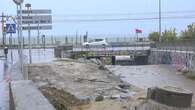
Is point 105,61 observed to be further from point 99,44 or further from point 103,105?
point 103,105

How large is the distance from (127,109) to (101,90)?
850cm

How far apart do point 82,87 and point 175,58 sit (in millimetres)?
31248

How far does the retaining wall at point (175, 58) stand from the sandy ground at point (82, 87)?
1153 centimetres

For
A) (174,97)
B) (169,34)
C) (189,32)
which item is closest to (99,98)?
(174,97)

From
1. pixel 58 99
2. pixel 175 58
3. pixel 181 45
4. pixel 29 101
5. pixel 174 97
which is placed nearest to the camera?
pixel 29 101

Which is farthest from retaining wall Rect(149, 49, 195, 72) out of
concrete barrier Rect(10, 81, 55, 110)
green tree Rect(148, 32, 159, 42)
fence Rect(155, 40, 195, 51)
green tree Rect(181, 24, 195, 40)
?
concrete barrier Rect(10, 81, 55, 110)

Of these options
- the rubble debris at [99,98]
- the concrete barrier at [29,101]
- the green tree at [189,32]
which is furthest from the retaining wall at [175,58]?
the concrete barrier at [29,101]

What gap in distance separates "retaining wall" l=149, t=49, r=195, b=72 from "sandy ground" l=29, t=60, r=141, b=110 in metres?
11.5

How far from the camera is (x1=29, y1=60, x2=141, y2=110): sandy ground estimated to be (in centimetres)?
2183

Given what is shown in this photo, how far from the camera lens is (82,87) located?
31219 mm

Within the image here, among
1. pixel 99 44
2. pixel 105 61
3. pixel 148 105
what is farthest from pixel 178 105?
pixel 99 44

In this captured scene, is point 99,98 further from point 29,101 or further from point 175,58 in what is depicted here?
point 175,58

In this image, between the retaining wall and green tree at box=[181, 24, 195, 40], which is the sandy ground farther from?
green tree at box=[181, 24, 195, 40]

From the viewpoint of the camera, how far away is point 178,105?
1269 cm
